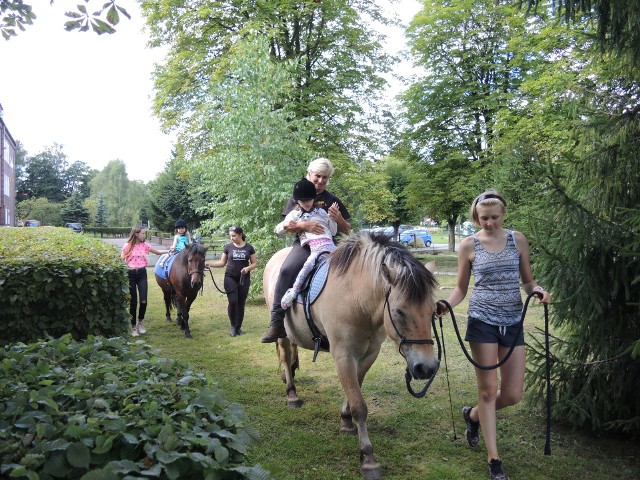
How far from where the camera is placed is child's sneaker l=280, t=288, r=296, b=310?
4.97 meters

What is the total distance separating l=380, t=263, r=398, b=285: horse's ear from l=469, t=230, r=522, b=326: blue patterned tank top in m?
0.74

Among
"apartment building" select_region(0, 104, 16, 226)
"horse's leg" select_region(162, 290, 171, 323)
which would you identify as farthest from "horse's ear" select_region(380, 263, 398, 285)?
"apartment building" select_region(0, 104, 16, 226)

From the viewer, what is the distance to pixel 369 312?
4055 mm

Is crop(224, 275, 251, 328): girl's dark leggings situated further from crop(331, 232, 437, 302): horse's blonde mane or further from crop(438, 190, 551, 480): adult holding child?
crop(438, 190, 551, 480): adult holding child

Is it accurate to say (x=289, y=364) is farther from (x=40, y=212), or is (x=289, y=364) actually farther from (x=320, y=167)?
(x=40, y=212)

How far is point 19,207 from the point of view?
2479 inches

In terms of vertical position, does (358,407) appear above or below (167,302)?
above

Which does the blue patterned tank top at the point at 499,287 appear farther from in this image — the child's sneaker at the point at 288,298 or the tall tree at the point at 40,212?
the tall tree at the point at 40,212

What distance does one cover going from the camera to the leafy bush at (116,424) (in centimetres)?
187

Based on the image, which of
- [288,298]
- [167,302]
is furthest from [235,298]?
[288,298]

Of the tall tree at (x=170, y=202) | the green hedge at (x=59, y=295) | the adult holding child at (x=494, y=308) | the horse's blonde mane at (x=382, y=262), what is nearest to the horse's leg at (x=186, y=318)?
the green hedge at (x=59, y=295)

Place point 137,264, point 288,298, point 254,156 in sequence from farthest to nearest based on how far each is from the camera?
point 254,156 < point 137,264 < point 288,298

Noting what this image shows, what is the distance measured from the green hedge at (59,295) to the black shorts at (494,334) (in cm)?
458

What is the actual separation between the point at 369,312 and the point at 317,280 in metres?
0.80
